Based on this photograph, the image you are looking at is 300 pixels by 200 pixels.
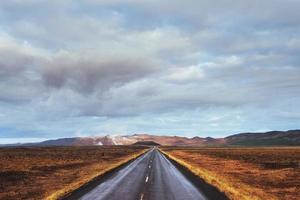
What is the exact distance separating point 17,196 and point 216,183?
13354 millimetres

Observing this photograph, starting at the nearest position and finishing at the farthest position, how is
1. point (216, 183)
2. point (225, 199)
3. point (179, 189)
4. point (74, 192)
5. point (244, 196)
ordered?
point (225, 199) → point (244, 196) → point (74, 192) → point (179, 189) → point (216, 183)

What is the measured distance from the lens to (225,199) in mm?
19719

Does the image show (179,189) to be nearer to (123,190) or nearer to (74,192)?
(123,190)

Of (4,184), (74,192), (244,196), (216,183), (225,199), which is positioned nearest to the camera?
(225,199)

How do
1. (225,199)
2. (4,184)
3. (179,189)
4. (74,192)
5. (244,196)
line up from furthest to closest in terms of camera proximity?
(4,184) < (179,189) < (74,192) < (244,196) < (225,199)

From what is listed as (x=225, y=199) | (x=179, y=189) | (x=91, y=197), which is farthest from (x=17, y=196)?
(x=225, y=199)

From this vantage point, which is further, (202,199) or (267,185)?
(267,185)

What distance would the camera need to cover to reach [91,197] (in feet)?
66.5

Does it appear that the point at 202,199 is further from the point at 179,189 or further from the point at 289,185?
the point at 289,185

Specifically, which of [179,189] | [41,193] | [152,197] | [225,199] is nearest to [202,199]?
[225,199]

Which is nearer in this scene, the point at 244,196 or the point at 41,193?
the point at 244,196

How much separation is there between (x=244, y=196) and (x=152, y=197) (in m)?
5.17

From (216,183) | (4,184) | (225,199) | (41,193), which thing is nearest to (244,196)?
(225,199)

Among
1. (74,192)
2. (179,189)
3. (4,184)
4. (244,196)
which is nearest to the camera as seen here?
(244,196)
